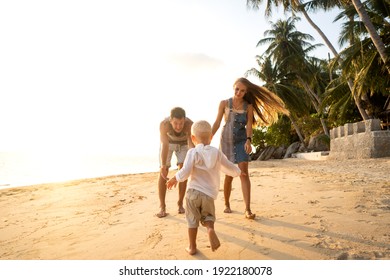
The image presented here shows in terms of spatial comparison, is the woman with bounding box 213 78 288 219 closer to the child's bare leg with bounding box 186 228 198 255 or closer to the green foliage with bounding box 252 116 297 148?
the child's bare leg with bounding box 186 228 198 255

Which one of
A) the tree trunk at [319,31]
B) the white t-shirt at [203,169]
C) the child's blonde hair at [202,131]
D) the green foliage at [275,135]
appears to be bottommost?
the white t-shirt at [203,169]

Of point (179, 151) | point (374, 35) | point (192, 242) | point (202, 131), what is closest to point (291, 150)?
point (374, 35)

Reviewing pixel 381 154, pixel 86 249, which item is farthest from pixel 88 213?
pixel 381 154

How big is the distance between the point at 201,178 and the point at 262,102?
2114 millimetres

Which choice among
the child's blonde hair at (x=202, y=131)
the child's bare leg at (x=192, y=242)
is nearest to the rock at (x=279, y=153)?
the child's blonde hair at (x=202, y=131)

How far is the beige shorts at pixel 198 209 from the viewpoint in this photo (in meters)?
2.65

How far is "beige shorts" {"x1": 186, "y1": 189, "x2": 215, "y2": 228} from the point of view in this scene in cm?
265

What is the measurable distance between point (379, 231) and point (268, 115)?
225 centimetres

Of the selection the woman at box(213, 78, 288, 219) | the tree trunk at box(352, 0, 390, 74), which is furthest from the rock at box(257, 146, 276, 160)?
the woman at box(213, 78, 288, 219)

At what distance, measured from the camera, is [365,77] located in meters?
14.1

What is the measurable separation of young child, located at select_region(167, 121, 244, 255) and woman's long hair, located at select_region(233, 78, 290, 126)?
1546mm

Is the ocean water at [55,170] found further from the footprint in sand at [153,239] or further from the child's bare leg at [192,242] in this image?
the child's bare leg at [192,242]

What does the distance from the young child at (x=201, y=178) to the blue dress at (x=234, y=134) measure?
1.16 meters
